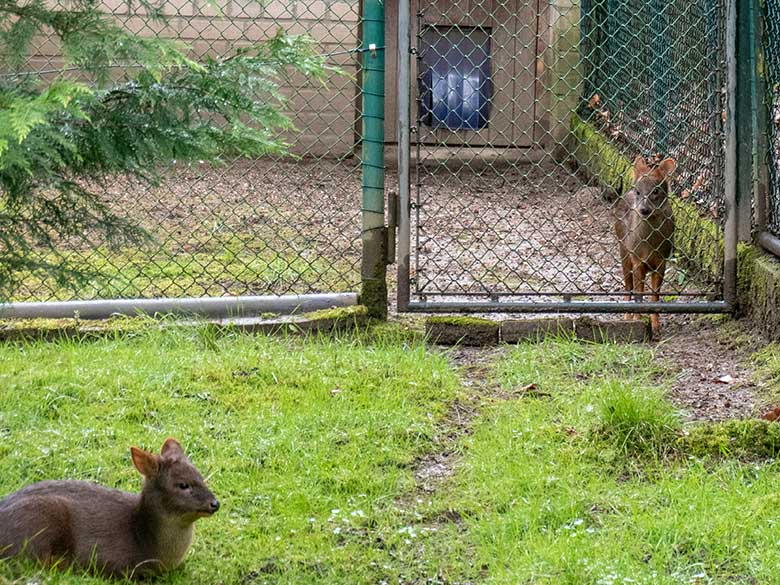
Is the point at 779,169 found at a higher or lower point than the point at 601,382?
higher

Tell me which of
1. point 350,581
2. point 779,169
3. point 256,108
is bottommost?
point 350,581

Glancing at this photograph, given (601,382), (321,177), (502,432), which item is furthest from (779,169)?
(321,177)

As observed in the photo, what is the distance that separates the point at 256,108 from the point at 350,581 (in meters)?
1.61

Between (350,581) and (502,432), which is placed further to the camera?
(502,432)

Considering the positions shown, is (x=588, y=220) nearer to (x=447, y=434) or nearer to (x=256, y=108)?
(x=447, y=434)

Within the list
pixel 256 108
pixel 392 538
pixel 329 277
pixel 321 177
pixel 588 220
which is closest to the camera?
pixel 256 108

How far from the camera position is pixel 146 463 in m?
4.33

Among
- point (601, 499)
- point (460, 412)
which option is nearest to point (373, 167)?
point (460, 412)

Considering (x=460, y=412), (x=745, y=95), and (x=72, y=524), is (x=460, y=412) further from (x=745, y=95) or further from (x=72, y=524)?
(x=745, y=95)

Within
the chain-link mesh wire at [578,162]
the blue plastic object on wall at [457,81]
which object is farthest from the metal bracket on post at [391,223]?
the blue plastic object on wall at [457,81]

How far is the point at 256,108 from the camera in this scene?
3855 millimetres

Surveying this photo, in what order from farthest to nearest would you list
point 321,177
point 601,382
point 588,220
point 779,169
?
point 321,177
point 588,220
point 779,169
point 601,382

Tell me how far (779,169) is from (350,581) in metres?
3.71

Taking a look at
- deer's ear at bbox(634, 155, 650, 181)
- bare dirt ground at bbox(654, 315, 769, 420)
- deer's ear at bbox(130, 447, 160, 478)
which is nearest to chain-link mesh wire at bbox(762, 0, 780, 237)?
bare dirt ground at bbox(654, 315, 769, 420)
